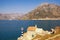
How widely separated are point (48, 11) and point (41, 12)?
1.20 meters

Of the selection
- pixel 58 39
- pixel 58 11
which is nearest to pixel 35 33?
pixel 58 39

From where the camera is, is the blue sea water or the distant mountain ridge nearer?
the blue sea water

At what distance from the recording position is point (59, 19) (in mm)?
32438

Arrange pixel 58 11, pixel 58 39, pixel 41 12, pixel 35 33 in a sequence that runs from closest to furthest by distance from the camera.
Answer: pixel 58 39 → pixel 35 33 → pixel 58 11 → pixel 41 12

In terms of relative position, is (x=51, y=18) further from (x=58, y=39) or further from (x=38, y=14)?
(x=58, y=39)

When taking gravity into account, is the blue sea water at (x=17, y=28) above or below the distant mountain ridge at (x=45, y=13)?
below

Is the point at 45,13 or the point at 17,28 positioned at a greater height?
the point at 45,13

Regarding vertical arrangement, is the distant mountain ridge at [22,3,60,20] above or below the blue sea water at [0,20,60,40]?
above

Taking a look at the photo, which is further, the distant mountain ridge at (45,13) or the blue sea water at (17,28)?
the distant mountain ridge at (45,13)

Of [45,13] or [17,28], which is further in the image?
[45,13]

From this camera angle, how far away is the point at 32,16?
108 ft

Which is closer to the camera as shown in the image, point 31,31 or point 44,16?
point 31,31

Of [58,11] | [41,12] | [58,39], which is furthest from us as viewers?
[41,12]

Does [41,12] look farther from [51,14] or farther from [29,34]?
[29,34]
